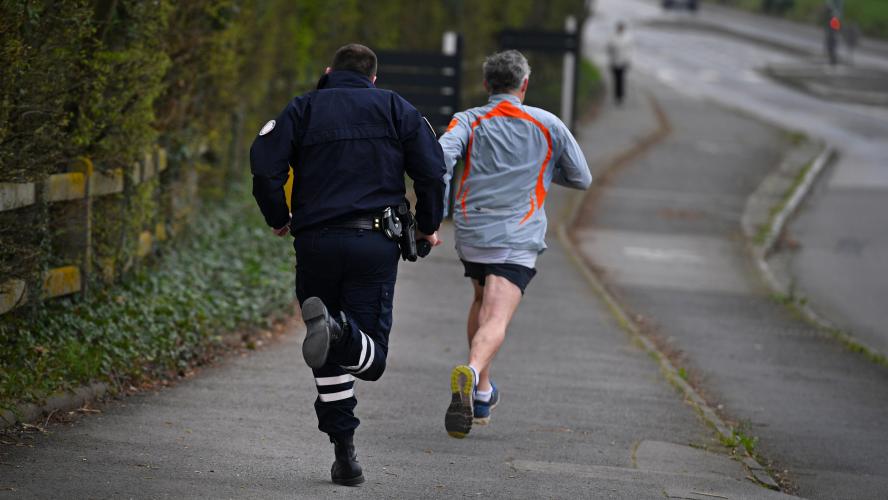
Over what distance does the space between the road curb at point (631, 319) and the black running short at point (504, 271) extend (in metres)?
1.49

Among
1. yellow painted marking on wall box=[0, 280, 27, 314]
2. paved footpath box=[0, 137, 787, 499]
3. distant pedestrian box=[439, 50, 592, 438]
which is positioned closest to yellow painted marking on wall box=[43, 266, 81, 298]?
yellow painted marking on wall box=[0, 280, 27, 314]

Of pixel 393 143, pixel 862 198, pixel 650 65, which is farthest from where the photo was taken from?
pixel 650 65

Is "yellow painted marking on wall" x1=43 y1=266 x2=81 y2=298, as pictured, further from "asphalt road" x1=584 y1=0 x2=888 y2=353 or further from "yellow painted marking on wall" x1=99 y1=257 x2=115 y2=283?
"asphalt road" x1=584 y1=0 x2=888 y2=353

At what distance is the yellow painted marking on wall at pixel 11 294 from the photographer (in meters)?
7.34

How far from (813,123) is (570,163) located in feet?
89.9

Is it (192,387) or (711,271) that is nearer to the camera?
(192,387)

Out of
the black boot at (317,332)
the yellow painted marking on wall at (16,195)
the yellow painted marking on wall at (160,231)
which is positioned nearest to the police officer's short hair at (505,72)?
the black boot at (317,332)

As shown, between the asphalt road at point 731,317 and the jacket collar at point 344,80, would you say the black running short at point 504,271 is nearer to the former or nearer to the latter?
the jacket collar at point 344,80

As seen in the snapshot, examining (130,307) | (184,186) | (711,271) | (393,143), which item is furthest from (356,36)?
(393,143)

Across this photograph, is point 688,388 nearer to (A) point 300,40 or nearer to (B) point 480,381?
(B) point 480,381

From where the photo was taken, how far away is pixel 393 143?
6.13 meters

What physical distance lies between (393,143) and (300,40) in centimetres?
1190

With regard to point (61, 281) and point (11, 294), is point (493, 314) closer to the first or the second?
point (11, 294)

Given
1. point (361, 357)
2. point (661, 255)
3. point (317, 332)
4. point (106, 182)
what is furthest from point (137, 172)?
point (661, 255)
